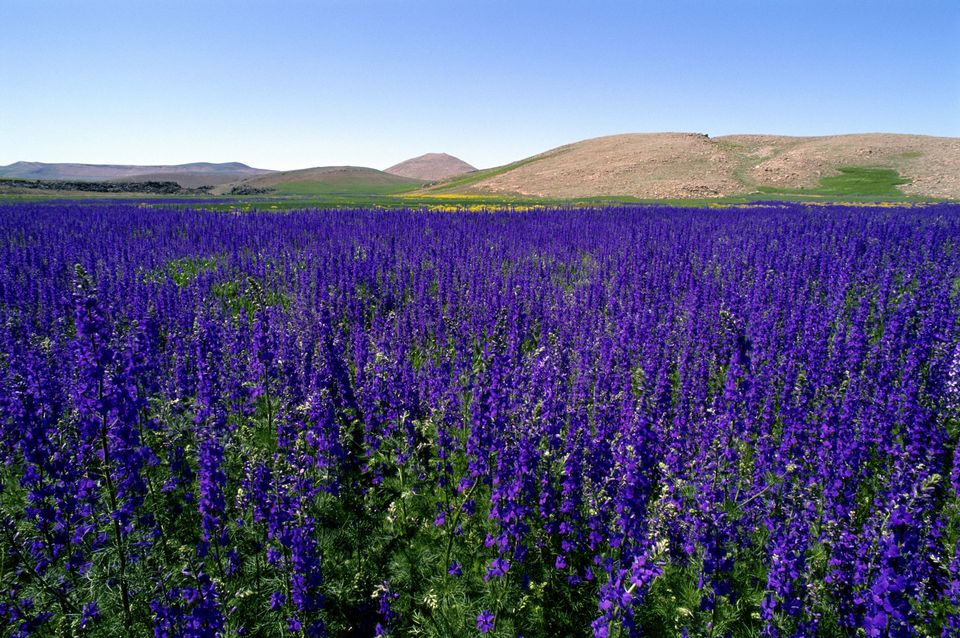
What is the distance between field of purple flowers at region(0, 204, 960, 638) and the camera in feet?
11.8

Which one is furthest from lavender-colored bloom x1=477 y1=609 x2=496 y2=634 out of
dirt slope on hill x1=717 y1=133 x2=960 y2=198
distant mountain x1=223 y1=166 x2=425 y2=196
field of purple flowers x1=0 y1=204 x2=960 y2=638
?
distant mountain x1=223 y1=166 x2=425 y2=196

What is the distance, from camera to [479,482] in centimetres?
492

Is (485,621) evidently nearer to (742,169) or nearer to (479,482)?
(479,482)

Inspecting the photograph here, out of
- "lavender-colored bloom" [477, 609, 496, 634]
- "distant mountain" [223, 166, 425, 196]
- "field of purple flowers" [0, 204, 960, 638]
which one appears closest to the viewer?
"lavender-colored bloom" [477, 609, 496, 634]

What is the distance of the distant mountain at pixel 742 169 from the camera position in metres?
66.2

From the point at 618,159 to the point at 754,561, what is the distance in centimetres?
9333

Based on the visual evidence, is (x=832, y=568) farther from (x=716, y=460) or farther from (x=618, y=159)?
(x=618, y=159)

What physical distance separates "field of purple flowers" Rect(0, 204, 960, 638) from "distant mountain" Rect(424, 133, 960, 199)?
64.3 metres

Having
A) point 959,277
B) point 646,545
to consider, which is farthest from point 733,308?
point 959,277

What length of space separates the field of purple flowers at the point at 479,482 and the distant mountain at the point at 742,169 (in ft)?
211

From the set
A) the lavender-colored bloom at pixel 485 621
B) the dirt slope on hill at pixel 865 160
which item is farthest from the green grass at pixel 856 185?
the lavender-colored bloom at pixel 485 621

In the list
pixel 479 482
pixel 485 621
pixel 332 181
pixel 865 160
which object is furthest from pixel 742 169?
pixel 332 181

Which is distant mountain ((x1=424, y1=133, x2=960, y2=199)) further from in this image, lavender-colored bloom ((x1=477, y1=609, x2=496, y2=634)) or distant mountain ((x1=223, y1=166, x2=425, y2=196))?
lavender-colored bloom ((x1=477, y1=609, x2=496, y2=634))

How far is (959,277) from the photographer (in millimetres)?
15180
